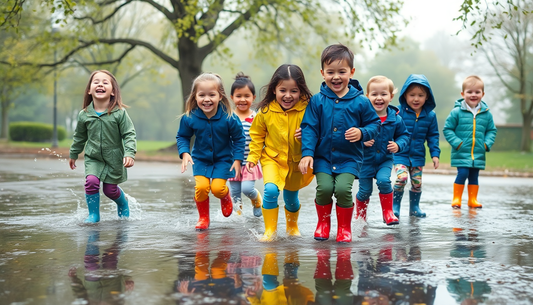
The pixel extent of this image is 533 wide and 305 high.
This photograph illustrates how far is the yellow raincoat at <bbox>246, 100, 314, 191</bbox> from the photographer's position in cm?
593

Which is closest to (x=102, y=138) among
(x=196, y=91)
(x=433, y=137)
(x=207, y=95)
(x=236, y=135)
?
(x=196, y=91)

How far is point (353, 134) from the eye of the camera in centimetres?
551

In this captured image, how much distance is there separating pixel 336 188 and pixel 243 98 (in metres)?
2.75

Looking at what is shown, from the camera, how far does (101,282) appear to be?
4.06 meters

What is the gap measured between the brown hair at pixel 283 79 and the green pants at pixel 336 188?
0.82 m

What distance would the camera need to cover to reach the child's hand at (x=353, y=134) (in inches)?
217

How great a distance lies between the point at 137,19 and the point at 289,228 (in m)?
42.9

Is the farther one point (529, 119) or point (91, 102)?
point (529, 119)

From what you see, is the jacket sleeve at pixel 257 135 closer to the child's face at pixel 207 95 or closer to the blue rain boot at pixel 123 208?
the child's face at pixel 207 95

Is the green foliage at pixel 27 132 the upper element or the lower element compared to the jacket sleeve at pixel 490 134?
upper

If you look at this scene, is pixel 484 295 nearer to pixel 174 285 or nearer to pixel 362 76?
pixel 174 285

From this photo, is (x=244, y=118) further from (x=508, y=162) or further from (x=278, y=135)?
(x=508, y=162)

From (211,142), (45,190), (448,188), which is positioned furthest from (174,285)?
(448,188)

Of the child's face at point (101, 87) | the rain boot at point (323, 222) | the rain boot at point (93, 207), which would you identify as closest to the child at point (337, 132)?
the rain boot at point (323, 222)
